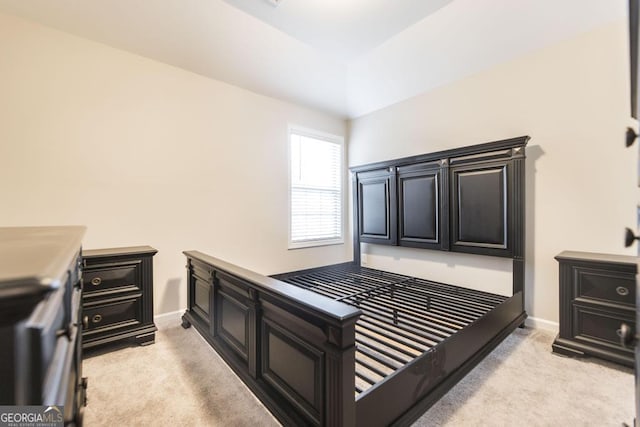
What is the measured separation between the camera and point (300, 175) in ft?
13.3

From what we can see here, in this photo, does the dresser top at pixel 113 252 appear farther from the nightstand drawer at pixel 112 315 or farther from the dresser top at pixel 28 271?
the dresser top at pixel 28 271

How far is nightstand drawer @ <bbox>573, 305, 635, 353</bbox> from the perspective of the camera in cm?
199

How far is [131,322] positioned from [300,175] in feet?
8.55

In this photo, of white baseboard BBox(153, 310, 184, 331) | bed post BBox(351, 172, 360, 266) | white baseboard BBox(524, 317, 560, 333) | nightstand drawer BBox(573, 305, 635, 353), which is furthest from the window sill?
nightstand drawer BBox(573, 305, 635, 353)

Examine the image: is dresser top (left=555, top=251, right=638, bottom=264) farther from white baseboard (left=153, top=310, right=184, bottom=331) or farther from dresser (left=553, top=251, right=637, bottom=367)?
white baseboard (left=153, top=310, right=184, bottom=331)

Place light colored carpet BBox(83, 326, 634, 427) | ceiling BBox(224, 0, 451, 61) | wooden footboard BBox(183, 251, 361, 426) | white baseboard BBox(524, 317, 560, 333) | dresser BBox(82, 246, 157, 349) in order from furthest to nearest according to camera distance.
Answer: white baseboard BBox(524, 317, 560, 333)
ceiling BBox(224, 0, 451, 61)
dresser BBox(82, 246, 157, 349)
light colored carpet BBox(83, 326, 634, 427)
wooden footboard BBox(183, 251, 361, 426)

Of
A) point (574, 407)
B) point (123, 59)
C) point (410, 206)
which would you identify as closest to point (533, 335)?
point (574, 407)

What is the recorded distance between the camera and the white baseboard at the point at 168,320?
280cm

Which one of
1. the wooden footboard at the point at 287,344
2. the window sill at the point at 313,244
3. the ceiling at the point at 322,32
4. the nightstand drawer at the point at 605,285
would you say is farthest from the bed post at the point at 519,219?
the window sill at the point at 313,244

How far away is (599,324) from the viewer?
210 centimetres

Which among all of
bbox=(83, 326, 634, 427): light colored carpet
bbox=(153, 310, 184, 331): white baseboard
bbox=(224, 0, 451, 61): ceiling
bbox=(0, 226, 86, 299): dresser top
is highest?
bbox=(224, 0, 451, 61): ceiling

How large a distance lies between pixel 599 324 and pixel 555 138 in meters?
1.63

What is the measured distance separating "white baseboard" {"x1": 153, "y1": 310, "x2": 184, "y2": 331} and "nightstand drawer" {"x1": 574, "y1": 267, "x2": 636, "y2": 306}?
361cm

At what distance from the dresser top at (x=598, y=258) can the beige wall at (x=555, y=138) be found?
0.20 m
